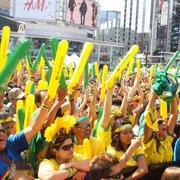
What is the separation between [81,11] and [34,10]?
6186 millimetres

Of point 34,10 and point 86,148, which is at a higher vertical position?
point 34,10

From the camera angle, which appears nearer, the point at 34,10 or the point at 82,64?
the point at 82,64

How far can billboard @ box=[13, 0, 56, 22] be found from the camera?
4850 cm

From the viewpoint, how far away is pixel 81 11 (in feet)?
169

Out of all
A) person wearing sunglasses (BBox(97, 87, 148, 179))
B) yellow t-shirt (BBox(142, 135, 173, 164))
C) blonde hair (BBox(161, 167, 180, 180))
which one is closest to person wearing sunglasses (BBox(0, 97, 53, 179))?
person wearing sunglasses (BBox(97, 87, 148, 179))

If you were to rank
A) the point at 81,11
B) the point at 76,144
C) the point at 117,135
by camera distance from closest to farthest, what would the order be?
the point at 76,144 → the point at 117,135 → the point at 81,11

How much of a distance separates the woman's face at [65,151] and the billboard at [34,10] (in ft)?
153

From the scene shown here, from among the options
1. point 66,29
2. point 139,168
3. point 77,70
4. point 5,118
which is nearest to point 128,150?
point 139,168

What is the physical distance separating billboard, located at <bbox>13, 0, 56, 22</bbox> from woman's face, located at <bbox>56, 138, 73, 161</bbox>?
153ft

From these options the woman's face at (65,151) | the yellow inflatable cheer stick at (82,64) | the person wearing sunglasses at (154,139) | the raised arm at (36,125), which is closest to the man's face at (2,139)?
the raised arm at (36,125)

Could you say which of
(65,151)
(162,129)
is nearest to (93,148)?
(65,151)

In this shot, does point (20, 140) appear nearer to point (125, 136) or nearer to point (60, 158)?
point (60, 158)

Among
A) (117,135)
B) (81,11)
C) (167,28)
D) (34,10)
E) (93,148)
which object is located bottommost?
(93,148)

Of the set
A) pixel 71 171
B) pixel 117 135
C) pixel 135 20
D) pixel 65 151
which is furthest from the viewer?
pixel 135 20
